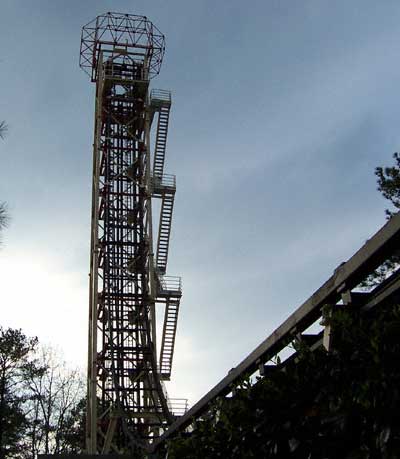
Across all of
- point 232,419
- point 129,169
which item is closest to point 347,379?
point 232,419

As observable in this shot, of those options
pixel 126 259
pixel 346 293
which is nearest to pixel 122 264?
pixel 126 259

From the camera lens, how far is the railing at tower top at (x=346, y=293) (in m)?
4.49

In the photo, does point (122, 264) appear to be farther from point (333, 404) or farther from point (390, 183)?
point (333, 404)

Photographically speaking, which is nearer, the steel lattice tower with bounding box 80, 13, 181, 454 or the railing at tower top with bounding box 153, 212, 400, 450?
the railing at tower top with bounding box 153, 212, 400, 450

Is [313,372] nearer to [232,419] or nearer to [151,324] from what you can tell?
[232,419]

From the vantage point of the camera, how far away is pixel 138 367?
26.3 meters

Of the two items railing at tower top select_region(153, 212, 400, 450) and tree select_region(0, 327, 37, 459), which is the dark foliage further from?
tree select_region(0, 327, 37, 459)

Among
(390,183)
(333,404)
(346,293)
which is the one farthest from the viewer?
(390,183)

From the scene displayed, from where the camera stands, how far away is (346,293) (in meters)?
4.98

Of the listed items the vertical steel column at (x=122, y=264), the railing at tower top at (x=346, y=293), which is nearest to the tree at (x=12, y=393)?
the vertical steel column at (x=122, y=264)

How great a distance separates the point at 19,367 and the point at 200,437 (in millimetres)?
30757

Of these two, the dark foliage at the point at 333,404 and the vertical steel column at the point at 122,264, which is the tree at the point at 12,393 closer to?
the vertical steel column at the point at 122,264

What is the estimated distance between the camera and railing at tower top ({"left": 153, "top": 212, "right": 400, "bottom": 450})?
449 centimetres

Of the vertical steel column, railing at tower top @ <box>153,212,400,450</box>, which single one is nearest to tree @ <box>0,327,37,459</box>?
the vertical steel column
